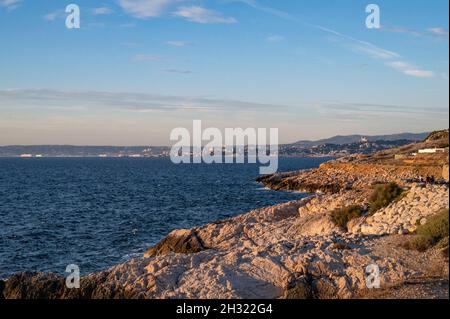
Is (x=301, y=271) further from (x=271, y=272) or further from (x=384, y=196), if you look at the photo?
(x=384, y=196)

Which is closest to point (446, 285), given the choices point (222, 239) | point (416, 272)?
point (416, 272)

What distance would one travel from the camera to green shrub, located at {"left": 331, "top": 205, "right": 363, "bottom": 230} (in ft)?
84.3

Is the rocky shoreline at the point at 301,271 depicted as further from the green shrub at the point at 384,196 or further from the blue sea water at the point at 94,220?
the blue sea water at the point at 94,220

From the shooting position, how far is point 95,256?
3069 cm

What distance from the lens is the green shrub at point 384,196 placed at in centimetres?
2623

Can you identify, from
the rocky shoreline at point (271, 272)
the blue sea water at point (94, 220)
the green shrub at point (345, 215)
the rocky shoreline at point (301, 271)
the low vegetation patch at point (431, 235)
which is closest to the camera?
the rocky shoreline at point (301, 271)

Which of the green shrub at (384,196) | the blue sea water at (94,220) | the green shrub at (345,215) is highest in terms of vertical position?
the green shrub at (384,196)

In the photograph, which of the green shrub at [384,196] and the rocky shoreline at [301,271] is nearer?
the rocky shoreline at [301,271]

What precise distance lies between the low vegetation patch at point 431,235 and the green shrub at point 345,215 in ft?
20.6

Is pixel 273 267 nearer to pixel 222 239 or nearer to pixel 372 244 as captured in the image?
pixel 372 244

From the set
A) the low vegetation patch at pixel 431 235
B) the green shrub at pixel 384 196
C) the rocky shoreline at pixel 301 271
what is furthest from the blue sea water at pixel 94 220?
the low vegetation patch at pixel 431 235

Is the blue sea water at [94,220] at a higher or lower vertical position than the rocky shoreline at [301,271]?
lower
